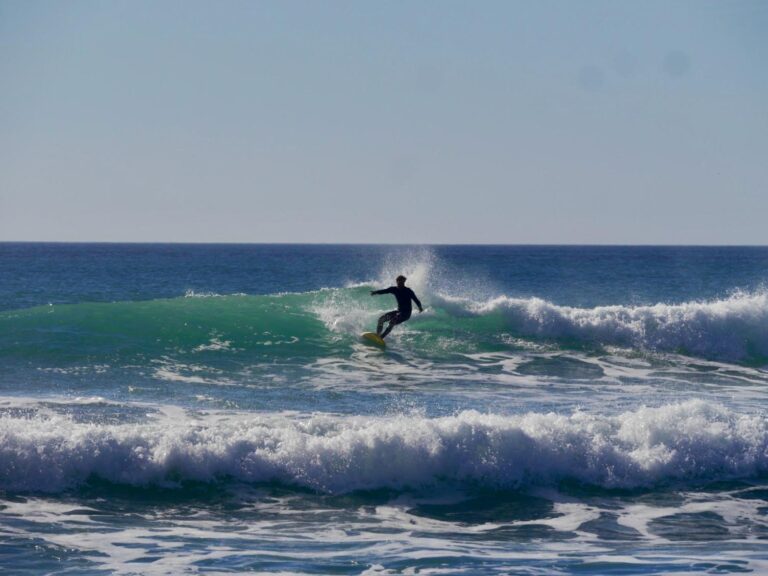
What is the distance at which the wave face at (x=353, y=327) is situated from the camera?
67.7 feet

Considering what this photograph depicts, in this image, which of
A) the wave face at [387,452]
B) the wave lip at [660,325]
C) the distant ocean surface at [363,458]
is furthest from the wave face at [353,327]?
the wave face at [387,452]

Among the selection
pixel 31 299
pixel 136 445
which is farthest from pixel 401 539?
pixel 31 299

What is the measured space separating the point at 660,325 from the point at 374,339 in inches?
275

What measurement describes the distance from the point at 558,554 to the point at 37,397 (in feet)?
28.8

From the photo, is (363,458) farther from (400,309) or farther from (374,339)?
(400,309)

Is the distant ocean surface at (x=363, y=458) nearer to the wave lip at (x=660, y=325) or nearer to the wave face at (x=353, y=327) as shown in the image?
the wave face at (x=353, y=327)

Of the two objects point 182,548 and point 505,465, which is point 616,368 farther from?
point 182,548

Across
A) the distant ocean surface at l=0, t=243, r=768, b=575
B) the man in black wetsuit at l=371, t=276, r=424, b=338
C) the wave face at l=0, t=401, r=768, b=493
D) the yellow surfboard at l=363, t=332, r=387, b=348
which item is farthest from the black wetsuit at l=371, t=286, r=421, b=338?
the wave face at l=0, t=401, r=768, b=493

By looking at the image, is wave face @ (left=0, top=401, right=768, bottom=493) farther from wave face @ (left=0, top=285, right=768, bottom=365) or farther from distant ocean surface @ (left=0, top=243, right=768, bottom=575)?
wave face @ (left=0, top=285, right=768, bottom=365)

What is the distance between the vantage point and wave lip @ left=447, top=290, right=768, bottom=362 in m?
22.8

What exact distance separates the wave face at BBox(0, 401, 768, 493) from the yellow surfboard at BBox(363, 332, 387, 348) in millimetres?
8610

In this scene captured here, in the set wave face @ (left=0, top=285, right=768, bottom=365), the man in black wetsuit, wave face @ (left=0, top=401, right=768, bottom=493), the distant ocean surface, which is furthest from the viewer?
the man in black wetsuit

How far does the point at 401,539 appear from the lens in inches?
367

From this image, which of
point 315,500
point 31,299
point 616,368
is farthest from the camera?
point 31,299
